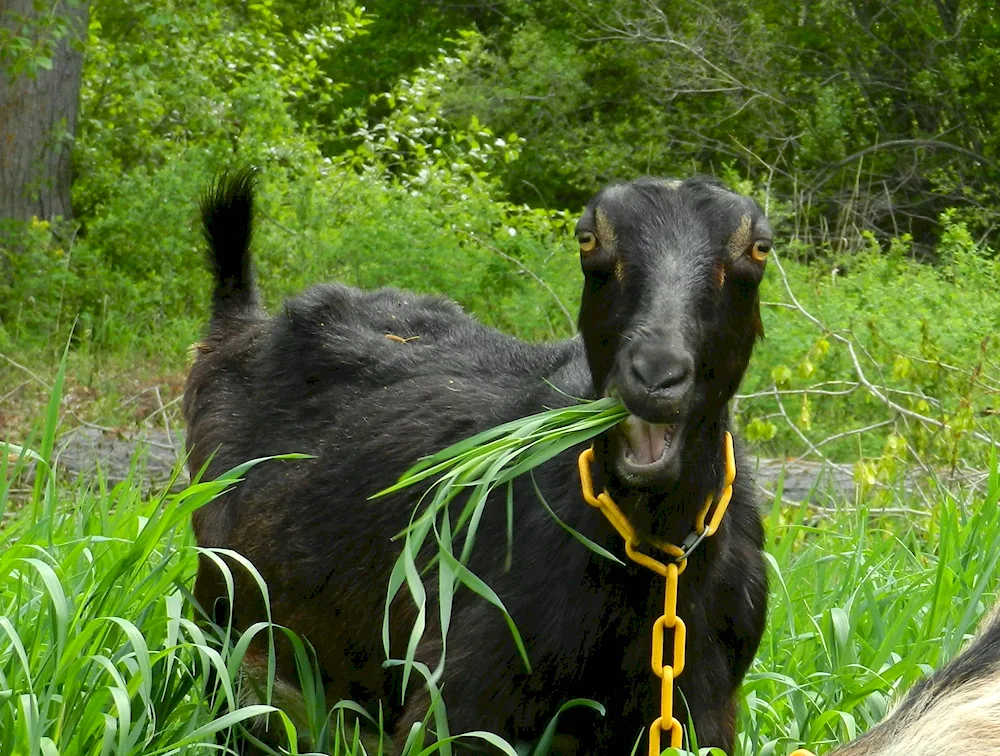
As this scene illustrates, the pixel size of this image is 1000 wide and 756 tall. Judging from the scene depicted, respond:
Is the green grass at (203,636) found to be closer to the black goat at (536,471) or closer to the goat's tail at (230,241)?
the black goat at (536,471)

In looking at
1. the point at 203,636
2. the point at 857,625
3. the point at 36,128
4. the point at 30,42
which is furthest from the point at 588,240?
the point at 36,128

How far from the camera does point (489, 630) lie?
289cm

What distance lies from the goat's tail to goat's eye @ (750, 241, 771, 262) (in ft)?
6.57

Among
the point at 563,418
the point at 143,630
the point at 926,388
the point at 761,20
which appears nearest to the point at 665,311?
the point at 563,418

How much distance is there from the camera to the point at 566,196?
62.9 ft

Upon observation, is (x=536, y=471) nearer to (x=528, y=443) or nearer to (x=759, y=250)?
(x=528, y=443)

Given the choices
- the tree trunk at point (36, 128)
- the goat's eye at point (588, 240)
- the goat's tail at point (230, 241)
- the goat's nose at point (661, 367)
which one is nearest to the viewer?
the goat's nose at point (661, 367)

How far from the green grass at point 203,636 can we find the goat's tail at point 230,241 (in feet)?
2.26

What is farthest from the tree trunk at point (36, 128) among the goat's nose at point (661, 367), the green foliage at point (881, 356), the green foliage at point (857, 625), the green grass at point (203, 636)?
the goat's nose at point (661, 367)

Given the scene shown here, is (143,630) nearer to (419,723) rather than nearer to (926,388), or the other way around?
(419,723)

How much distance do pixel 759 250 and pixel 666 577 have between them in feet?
2.21

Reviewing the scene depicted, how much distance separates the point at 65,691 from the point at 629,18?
50.8 feet

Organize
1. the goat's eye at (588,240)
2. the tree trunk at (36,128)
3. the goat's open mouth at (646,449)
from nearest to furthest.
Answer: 1. the goat's open mouth at (646,449)
2. the goat's eye at (588,240)
3. the tree trunk at (36,128)

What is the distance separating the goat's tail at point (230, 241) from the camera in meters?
4.24
